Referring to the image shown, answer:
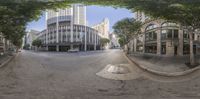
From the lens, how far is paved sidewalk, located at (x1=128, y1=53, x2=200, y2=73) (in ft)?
8.98

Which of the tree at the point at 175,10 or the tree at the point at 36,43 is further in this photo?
the tree at the point at 175,10

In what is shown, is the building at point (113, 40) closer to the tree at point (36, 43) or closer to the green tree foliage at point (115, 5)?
the green tree foliage at point (115, 5)

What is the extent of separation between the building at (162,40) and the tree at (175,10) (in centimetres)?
11

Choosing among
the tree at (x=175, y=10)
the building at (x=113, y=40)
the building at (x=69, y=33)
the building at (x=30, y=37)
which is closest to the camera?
the building at (x=69, y=33)

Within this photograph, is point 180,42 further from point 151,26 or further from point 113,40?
point 113,40

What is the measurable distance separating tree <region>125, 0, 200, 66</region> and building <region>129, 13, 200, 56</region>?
11cm

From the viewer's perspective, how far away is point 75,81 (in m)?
2.79

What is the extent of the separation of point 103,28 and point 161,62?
2.24ft

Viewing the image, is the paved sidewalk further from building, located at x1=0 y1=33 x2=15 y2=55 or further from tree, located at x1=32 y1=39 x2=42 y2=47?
building, located at x1=0 y1=33 x2=15 y2=55

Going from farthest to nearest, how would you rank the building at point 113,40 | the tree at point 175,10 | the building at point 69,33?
the tree at point 175,10, the building at point 113,40, the building at point 69,33

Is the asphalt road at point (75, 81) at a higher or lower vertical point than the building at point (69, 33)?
lower

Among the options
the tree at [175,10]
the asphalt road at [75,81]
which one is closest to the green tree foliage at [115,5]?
the tree at [175,10]

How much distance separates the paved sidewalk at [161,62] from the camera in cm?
274

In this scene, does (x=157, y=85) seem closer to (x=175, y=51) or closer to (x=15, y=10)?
(x=175, y=51)
